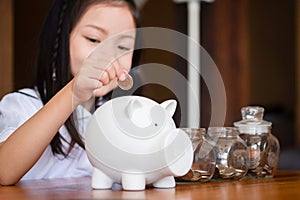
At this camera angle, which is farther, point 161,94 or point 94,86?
point 161,94

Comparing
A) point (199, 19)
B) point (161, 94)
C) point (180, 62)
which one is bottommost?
point (161, 94)

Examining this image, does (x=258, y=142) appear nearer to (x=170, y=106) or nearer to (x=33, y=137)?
(x=170, y=106)

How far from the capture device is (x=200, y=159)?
0.99 meters

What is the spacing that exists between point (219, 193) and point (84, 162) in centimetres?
68

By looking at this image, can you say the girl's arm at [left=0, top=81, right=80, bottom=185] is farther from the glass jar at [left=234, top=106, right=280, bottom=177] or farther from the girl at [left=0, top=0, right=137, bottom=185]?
the glass jar at [left=234, top=106, right=280, bottom=177]

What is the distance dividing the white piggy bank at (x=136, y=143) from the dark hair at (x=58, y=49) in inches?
21.7

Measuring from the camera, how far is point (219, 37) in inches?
117

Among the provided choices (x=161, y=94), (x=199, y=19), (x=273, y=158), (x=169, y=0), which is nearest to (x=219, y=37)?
(x=199, y=19)

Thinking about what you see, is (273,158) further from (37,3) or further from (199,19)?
(37,3)

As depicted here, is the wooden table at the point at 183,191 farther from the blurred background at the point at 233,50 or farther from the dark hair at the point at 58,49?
the dark hair at the point at 58,49

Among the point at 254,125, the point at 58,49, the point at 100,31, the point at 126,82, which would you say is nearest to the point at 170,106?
the point at 126,82

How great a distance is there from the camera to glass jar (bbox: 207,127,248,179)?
3.41 feet

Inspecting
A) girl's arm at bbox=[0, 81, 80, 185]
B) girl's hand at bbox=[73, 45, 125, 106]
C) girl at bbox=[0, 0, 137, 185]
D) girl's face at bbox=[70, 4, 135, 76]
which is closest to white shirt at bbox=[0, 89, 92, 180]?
girl at bbox=[0, 0, 137, 185]

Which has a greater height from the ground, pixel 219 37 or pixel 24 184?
pixel 219 37
